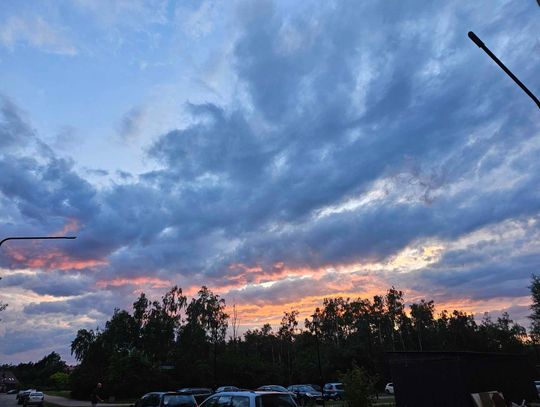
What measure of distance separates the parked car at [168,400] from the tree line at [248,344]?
19.2m

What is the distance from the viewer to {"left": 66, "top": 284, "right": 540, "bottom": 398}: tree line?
55.3 metres

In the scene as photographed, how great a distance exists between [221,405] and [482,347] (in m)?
75.5

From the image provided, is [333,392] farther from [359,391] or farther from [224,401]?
[224,401]

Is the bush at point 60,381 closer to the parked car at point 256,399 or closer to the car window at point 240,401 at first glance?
the parked car at point 256,399

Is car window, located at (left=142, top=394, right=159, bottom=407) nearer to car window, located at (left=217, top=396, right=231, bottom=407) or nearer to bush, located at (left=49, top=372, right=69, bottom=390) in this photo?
car window, located at (left=217, top=396, right=231, bottom=407)

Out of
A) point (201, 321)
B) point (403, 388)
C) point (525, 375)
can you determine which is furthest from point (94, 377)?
point (525, 375)

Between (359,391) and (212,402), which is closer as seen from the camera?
(212,402)

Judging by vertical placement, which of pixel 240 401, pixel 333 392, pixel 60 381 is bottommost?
pixel 333 392

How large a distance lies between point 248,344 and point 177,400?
9582 cm

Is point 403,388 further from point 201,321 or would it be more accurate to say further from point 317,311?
point 317,311

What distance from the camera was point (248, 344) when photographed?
108m

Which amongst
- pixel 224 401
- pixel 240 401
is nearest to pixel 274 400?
pixel 240 401

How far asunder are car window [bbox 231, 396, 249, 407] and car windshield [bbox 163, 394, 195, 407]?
5.57 meters

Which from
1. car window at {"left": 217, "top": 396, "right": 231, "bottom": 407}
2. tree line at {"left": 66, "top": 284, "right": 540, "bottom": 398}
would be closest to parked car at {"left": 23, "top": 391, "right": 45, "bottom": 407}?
tree line at {"left": 66, "top": 284, "right": 540, "bottom": 398}
